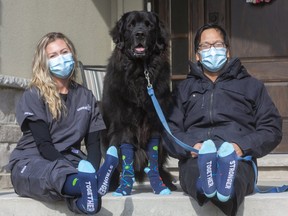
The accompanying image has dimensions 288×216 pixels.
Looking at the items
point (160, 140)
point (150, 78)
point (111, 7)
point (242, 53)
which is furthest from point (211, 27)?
point (111, 7)

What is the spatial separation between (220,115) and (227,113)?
43 millimetres

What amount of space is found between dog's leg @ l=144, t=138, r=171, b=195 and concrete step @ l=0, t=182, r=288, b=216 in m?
0.12

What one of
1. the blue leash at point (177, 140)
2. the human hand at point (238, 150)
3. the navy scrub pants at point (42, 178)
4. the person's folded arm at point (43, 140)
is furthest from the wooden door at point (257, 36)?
the navy scrub pants at point (42, 178)

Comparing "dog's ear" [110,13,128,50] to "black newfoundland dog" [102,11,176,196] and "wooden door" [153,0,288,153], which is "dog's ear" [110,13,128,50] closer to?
"black newfoundland dog" [102,11,176,196]

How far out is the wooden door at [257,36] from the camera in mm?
5188

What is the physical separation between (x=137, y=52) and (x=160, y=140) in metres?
0.58

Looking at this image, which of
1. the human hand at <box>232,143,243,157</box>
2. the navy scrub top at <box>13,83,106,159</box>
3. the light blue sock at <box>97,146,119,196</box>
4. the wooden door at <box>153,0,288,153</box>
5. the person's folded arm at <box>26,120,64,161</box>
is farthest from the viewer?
the wooden door at <box>153,0,288,153</box>

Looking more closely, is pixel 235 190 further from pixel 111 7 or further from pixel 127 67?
pixel 111 7

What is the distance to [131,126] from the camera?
10.4 feet

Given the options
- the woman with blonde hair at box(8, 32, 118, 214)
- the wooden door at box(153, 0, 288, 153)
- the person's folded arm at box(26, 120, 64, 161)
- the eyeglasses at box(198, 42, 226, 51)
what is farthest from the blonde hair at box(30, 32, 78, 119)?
the wooden door at box(153, 0, 288, 153)

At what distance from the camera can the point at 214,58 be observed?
311cm

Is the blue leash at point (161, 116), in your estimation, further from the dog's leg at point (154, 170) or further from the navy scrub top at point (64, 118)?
the navy scrub top at point (64, 118)

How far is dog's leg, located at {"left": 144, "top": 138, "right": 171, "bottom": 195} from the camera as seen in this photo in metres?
3.11

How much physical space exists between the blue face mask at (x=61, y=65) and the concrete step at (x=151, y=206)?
79cm
